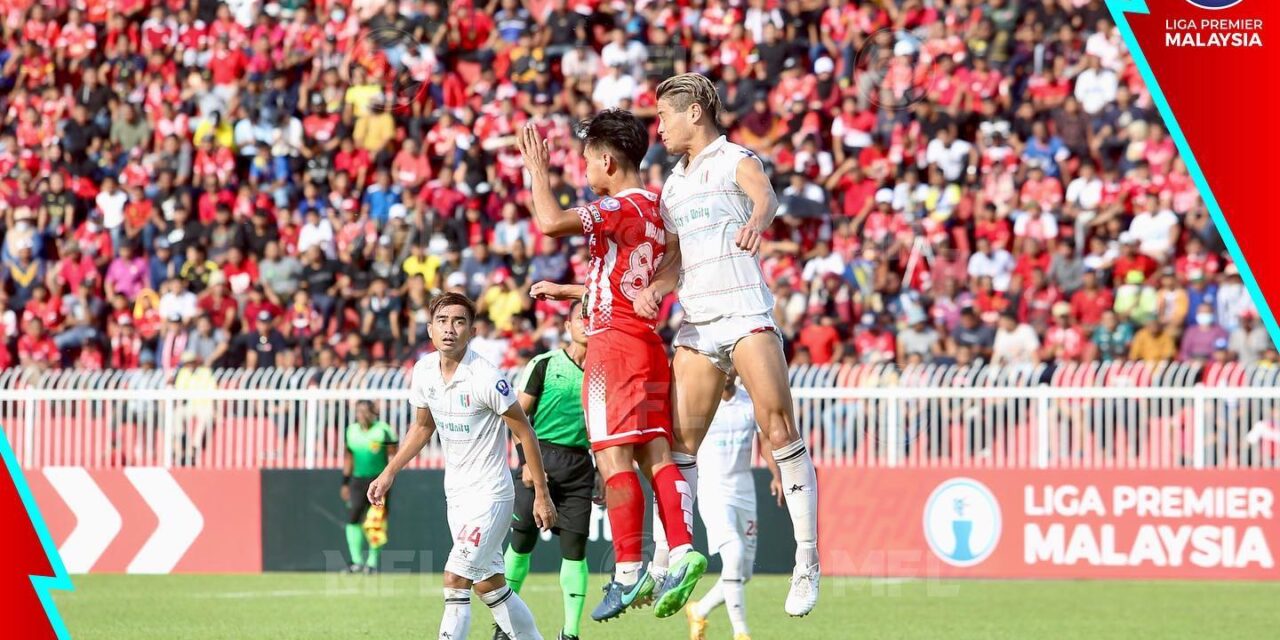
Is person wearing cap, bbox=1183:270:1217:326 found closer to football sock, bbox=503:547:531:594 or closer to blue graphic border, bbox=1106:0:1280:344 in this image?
blue graphic border, bbox=1106:0:1280:344

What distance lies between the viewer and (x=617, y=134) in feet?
31.2

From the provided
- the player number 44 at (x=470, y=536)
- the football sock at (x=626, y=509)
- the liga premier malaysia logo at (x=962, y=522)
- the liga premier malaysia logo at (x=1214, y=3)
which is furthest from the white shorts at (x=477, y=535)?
the liga premier malaysia logo at (x=1214, y=3)

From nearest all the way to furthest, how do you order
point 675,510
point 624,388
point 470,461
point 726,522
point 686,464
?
point 675,510
point 624,388
point 686,464
point 470,461
point 726,522

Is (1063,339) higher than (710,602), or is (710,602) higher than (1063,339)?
(1063,339)

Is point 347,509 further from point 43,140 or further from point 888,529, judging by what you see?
point 43,140

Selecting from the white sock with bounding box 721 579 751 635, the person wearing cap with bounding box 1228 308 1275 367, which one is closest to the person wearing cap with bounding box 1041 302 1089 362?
the person wearing cap with bounding box 1228 308 1275 367

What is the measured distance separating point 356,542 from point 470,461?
9742mm

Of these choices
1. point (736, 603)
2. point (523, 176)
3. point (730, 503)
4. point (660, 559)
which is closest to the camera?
point (660, 559)

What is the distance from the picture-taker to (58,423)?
69.7 ft

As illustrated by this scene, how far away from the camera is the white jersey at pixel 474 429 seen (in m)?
10.6

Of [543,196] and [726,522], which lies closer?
[543,196]

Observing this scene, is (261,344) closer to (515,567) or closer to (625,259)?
(515,567)

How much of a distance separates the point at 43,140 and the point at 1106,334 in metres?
16.1

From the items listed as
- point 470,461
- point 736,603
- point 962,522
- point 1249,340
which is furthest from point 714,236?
point 1249,340
